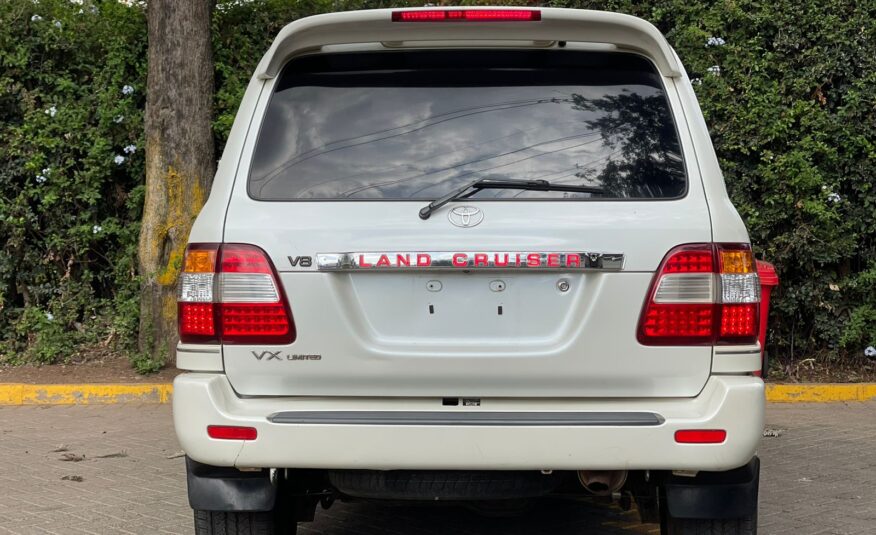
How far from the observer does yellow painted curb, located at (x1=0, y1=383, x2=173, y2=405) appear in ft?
28.2

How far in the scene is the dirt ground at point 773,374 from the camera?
351 inches

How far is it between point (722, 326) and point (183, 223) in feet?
20.3

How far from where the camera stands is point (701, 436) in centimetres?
342

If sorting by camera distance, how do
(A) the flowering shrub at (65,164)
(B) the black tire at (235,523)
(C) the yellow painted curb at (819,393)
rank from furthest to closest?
(A) the flowering shrub at (65,164) → (C) the yellow painted curb at (819,393) → (B) the black tire at (235,523)

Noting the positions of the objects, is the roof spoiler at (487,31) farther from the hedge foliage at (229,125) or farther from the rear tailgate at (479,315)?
the hedge foliage at (229,125)

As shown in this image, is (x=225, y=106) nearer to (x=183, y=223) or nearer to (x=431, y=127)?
(x=183, y=223)

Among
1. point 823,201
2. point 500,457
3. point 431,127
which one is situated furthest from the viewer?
point 823,201

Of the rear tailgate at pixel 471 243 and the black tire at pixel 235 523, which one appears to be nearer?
the rear tailgate at pixel 471 243

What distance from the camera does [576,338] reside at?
3502 mm

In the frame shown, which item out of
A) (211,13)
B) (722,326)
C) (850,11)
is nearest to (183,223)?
(211,13)

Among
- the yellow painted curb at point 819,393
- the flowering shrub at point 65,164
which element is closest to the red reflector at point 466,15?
the yellow painted curb at point 819,393

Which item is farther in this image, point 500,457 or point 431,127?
point 431,127

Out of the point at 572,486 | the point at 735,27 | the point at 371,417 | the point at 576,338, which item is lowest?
the point at 572,486

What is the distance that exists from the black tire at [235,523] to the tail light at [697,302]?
4.71 feet
